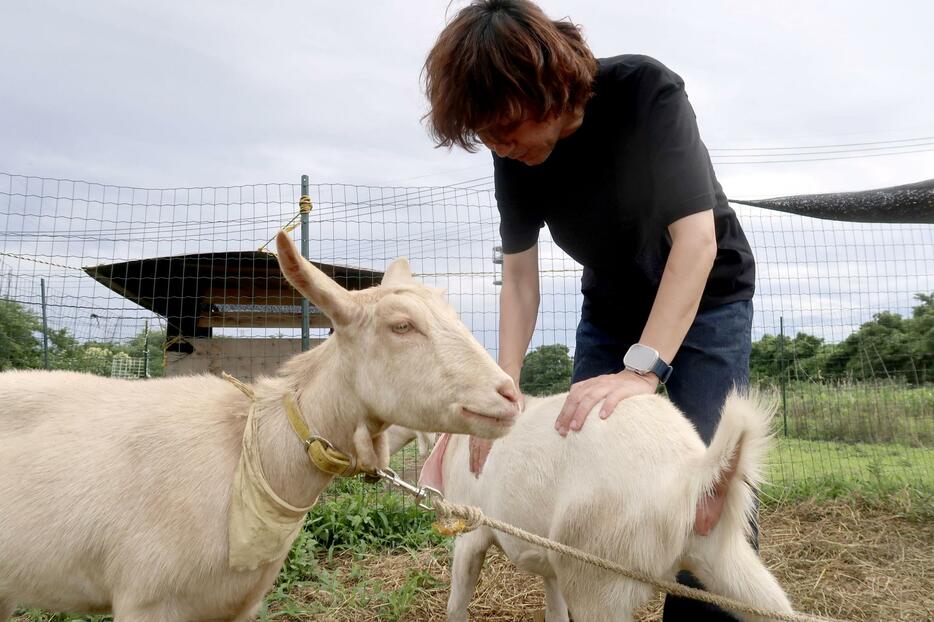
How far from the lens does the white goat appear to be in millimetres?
2018

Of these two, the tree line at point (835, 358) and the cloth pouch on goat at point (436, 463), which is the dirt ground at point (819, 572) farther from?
the tree line at point (835, 358)

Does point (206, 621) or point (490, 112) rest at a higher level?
point (490, 112)

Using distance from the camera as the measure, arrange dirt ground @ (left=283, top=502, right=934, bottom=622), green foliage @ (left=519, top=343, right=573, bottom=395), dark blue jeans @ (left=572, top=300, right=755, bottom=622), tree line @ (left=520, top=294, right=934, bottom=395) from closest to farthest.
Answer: dark blue jeans @ (left=572, top=300, right=755, bottom=622)
dirt ground @ (left=283, top=502, right=934, bottom=622)
green foliage @ (left=519, top=343, right=573, bottom=395)
tree line @ (left=520, top=294, right=934, bottom=395)

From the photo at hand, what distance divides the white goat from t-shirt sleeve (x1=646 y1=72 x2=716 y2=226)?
758mm

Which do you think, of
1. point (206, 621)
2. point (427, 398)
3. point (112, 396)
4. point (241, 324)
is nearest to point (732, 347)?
point (427, 398)

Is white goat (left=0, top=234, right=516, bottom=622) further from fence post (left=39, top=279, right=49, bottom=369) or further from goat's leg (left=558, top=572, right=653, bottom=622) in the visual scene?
fence post (left=39, top=279, right=49, bottom=369)

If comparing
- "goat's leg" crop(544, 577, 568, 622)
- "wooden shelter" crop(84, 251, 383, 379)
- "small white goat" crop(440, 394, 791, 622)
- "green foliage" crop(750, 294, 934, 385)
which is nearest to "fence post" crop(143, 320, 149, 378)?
"wooden shelter" crop(84, 251, 383, 379)

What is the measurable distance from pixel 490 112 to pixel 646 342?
85 cm

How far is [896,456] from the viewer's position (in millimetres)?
7375

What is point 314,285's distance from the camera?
6.56ft

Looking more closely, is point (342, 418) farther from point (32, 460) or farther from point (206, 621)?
point (32, 460)

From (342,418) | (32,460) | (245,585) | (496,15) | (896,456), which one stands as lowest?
(896,456)

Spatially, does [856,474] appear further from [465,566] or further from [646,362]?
[646,362]

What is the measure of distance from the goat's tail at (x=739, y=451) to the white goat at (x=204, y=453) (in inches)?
22.5
